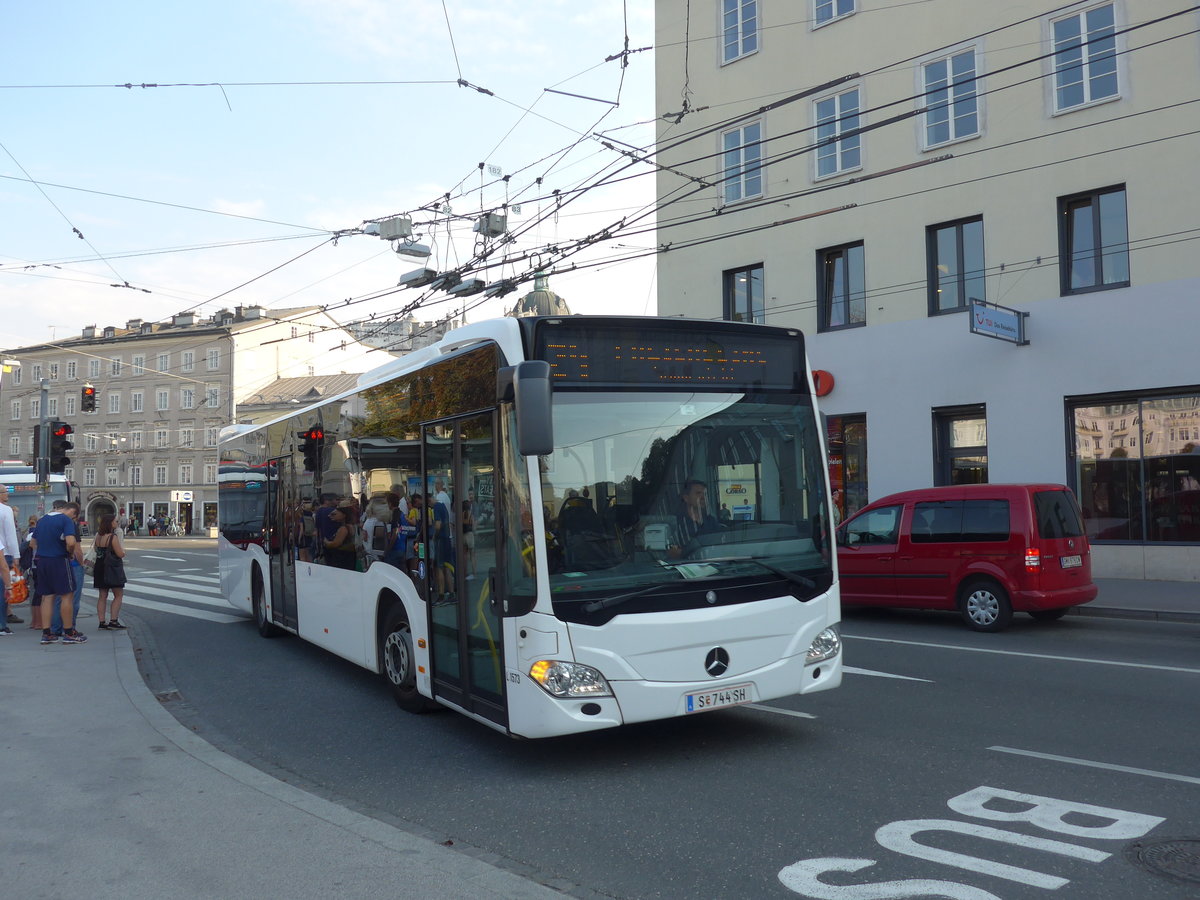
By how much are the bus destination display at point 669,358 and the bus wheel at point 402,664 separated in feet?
8.92

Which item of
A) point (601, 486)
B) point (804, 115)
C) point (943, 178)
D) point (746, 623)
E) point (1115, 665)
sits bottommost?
point (1115, 665)

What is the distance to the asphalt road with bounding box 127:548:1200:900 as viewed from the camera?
4.56 m

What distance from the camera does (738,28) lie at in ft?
77.6

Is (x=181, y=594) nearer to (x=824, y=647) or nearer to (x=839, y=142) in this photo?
(x=839, y=142)

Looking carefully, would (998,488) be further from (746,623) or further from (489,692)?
(489,692)

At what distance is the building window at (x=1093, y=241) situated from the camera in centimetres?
1781

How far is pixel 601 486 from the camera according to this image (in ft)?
20.3

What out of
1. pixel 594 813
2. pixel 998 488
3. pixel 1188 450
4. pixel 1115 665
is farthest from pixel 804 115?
pixel 594 813

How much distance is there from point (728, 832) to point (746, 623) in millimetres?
1562

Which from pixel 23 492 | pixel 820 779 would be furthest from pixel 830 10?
pixel 23 492

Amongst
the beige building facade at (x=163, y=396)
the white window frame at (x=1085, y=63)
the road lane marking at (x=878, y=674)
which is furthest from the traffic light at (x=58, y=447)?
the beige building facade at (x=163, y=396)

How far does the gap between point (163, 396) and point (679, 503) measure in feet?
247

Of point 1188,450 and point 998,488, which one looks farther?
point 1188,450

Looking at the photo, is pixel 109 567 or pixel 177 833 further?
pixel 109 567
